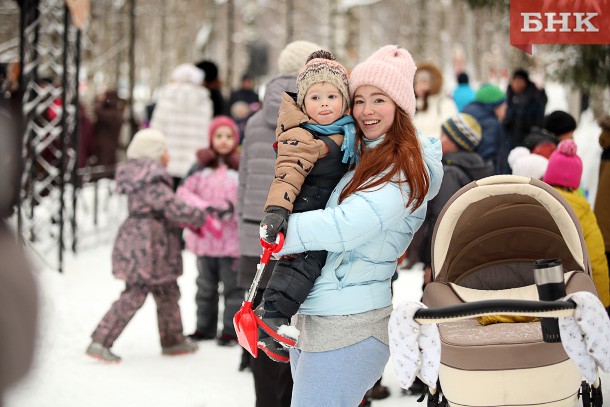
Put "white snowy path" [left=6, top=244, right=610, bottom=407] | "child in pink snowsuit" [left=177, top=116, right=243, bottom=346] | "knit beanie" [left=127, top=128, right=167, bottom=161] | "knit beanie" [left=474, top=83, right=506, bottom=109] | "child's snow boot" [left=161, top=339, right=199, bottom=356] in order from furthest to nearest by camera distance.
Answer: "knit beanie" [left=474, top=83, right=506, bottom=109]
"child in pink snowsuit" [left=177, top=116, right=243, bottom=346]
"child's snow boot" [left=161, top=339, right=199, bottom=356]
"knit beanie" [left=127, top=128, right=167, bottom=161]
"white snowy path" [left=6, top=244, right=610, bottom=407]

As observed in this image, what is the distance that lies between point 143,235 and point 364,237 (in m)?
3.76

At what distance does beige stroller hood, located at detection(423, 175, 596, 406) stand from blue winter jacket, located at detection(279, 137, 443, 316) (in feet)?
1.15

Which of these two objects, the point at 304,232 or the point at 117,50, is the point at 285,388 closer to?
the point at 304,232

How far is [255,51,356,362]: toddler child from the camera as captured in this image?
3.75 metres

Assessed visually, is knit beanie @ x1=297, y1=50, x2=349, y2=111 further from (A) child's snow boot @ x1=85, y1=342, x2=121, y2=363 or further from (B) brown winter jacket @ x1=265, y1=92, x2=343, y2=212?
(A) child's snow boot @ x1=85, y1=342, x2=121, y2=363

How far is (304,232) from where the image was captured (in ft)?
12.1

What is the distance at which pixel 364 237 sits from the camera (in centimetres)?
365

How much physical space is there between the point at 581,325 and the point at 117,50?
2605 cm

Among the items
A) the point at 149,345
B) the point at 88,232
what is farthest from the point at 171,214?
the point at 88,232

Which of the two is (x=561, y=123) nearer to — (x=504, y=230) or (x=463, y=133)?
(x=463, y=133)

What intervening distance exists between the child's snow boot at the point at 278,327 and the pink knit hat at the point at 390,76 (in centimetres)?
101

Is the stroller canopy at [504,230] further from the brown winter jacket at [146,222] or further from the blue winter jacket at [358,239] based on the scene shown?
the brown winter jacket at [146,222]

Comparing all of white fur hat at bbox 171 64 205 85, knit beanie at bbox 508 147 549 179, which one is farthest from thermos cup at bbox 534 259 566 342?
white fur hat at bbox 171 64 205 85

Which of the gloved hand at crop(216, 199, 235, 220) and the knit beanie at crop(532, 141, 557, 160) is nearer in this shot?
the knit beanie at crop(532, 141, 557, 160)
